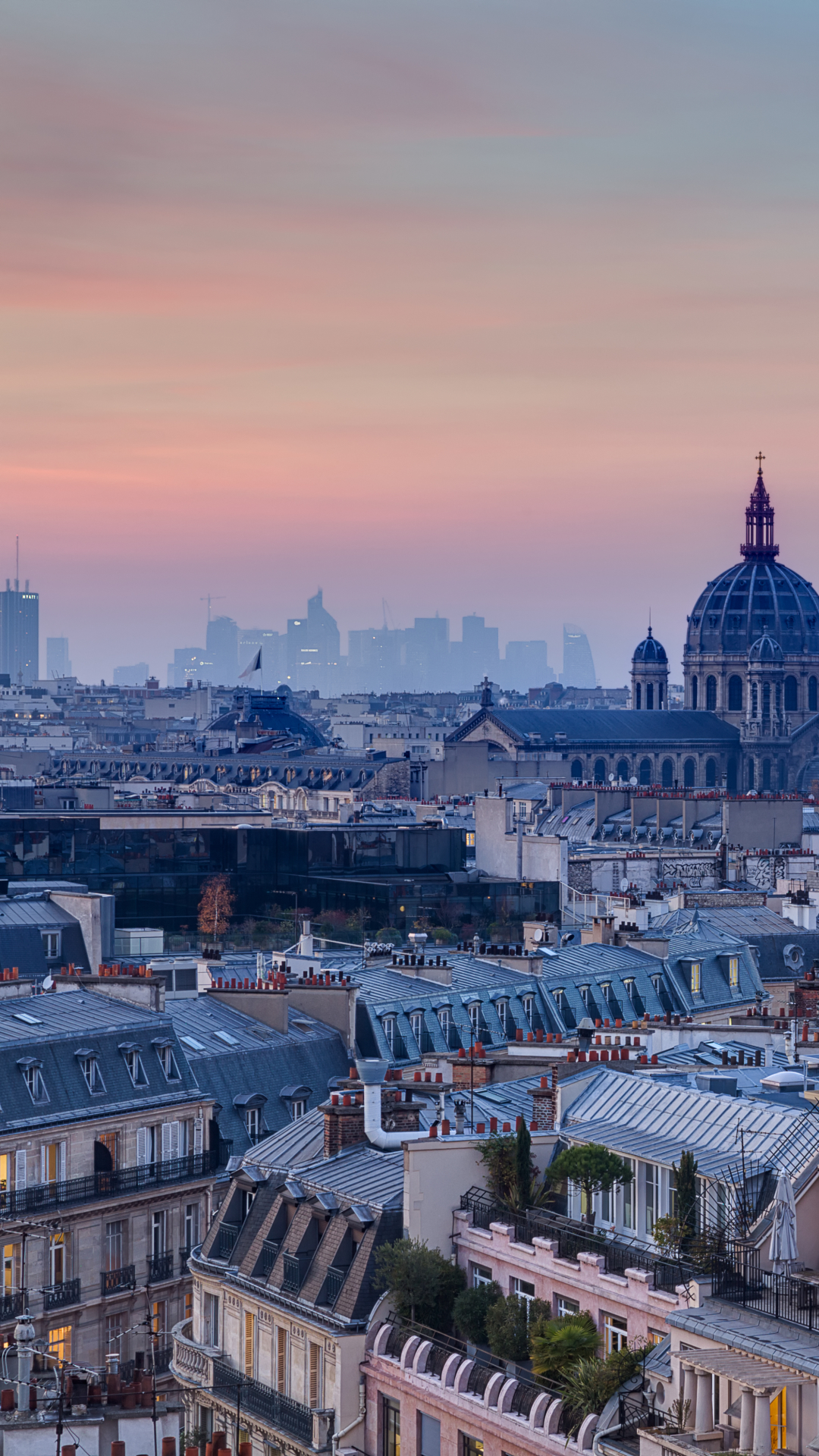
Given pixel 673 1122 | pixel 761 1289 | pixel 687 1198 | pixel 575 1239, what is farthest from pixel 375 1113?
pixel 761 1289

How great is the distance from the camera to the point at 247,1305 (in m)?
30.6

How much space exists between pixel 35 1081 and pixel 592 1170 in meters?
13.3

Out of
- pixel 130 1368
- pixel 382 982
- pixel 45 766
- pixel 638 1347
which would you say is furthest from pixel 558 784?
pixel 638 1347

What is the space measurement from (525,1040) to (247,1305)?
10400 mm

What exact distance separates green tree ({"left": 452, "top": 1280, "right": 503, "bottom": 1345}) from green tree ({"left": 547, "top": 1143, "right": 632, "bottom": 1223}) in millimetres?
1296

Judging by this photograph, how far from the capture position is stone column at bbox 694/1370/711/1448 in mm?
21984

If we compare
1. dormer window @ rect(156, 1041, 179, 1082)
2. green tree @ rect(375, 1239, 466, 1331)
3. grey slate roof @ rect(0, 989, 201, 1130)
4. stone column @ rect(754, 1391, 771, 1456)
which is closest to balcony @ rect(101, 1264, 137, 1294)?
grey slate roof @ rect(0, 989, 201, 1130)

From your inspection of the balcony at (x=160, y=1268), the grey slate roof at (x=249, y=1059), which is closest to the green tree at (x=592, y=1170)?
the balcony at (x=160, y=1268)

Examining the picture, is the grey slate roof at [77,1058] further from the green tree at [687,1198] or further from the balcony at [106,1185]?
the green tree at [687,1198]

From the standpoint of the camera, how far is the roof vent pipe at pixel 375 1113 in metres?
30.4

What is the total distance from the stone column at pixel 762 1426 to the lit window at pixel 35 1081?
1844 centimetres

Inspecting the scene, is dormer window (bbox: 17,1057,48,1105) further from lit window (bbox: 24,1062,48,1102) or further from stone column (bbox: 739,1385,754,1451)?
stone column (bbox: 739,1385,754,1451)

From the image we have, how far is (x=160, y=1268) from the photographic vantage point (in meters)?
38.9

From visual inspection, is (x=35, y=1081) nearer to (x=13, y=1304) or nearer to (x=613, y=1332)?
(x=13, y=1304)
